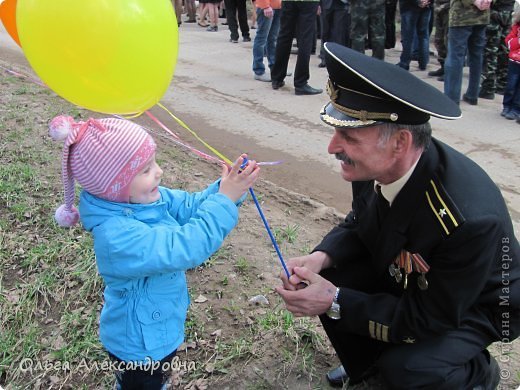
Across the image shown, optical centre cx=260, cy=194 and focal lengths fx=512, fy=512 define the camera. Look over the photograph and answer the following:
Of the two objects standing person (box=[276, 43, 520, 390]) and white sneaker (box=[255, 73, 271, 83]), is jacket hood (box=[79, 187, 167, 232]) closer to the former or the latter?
standing person (box=[276, 43, 520, 390])

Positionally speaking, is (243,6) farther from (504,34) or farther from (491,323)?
(491,323)

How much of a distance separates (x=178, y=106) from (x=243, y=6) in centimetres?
508

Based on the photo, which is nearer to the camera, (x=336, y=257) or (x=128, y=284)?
(x=128, y=284)

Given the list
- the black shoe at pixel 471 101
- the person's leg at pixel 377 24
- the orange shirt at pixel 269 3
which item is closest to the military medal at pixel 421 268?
the black shoe at pixel 471 101

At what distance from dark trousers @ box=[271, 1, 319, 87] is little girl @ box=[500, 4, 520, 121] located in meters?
2.24

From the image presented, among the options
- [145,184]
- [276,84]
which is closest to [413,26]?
[276,84]

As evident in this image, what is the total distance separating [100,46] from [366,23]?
619 cm

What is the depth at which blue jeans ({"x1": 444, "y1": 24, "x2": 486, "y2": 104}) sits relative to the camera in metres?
5.73

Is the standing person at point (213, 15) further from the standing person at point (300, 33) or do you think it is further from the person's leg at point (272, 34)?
the standing person at point (300, 33)

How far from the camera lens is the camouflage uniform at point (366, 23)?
7.02 m

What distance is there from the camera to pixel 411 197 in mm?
1896

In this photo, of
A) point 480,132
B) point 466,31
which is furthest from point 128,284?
point 466,31

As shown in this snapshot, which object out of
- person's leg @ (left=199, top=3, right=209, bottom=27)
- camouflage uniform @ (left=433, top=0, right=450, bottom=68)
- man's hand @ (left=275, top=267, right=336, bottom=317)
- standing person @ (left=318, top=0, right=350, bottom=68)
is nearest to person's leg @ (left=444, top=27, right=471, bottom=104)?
camouflage uniform @ (left=433, top=0, right=450, bottom=68)

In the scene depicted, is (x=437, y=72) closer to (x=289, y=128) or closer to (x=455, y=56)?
(x=455, y=56)
